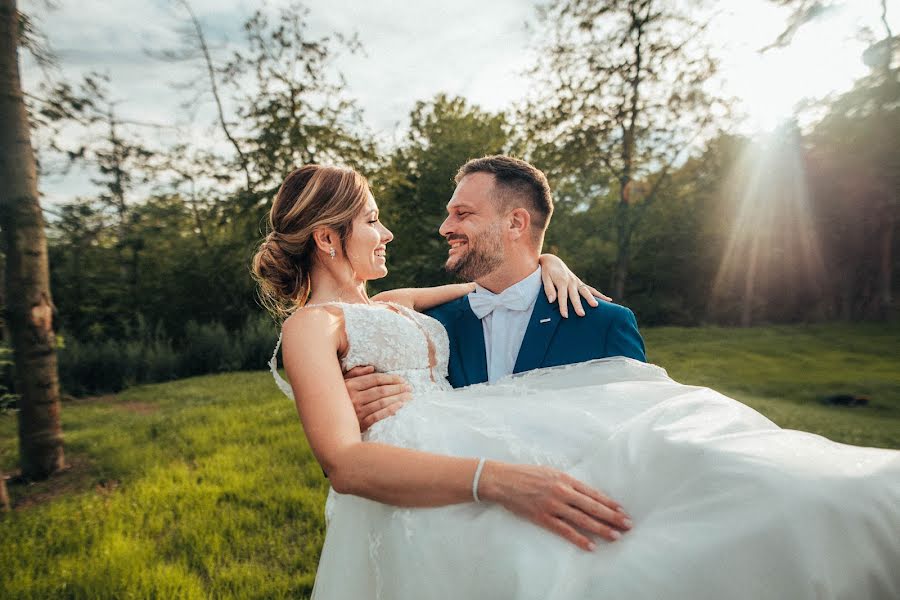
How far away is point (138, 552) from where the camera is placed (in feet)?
11.5

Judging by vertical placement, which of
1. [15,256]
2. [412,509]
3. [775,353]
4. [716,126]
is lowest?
[775,353]

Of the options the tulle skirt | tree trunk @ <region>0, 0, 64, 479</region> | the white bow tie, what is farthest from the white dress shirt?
tree trunk @ <region>0, 0, 64, 479</region>

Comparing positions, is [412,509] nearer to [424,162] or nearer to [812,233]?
[424,162]

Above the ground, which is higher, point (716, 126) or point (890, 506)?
point (716, 126)

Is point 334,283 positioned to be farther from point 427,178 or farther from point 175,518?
point 427,178

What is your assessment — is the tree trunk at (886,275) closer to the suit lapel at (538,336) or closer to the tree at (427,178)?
the tree at (427,178)

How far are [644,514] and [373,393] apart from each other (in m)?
1.14

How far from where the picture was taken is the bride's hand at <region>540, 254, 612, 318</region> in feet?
8.72

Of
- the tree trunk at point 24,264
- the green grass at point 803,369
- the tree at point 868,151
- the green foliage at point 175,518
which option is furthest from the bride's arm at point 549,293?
the tree at point 868,151

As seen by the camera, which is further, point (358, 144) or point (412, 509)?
point (358, 144)

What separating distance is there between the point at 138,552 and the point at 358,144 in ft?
38.0

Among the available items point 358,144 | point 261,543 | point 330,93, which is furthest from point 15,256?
point 330,93

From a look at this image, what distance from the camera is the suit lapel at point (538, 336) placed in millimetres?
2629

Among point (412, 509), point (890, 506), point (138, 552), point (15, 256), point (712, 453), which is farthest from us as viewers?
point (15, 256)
